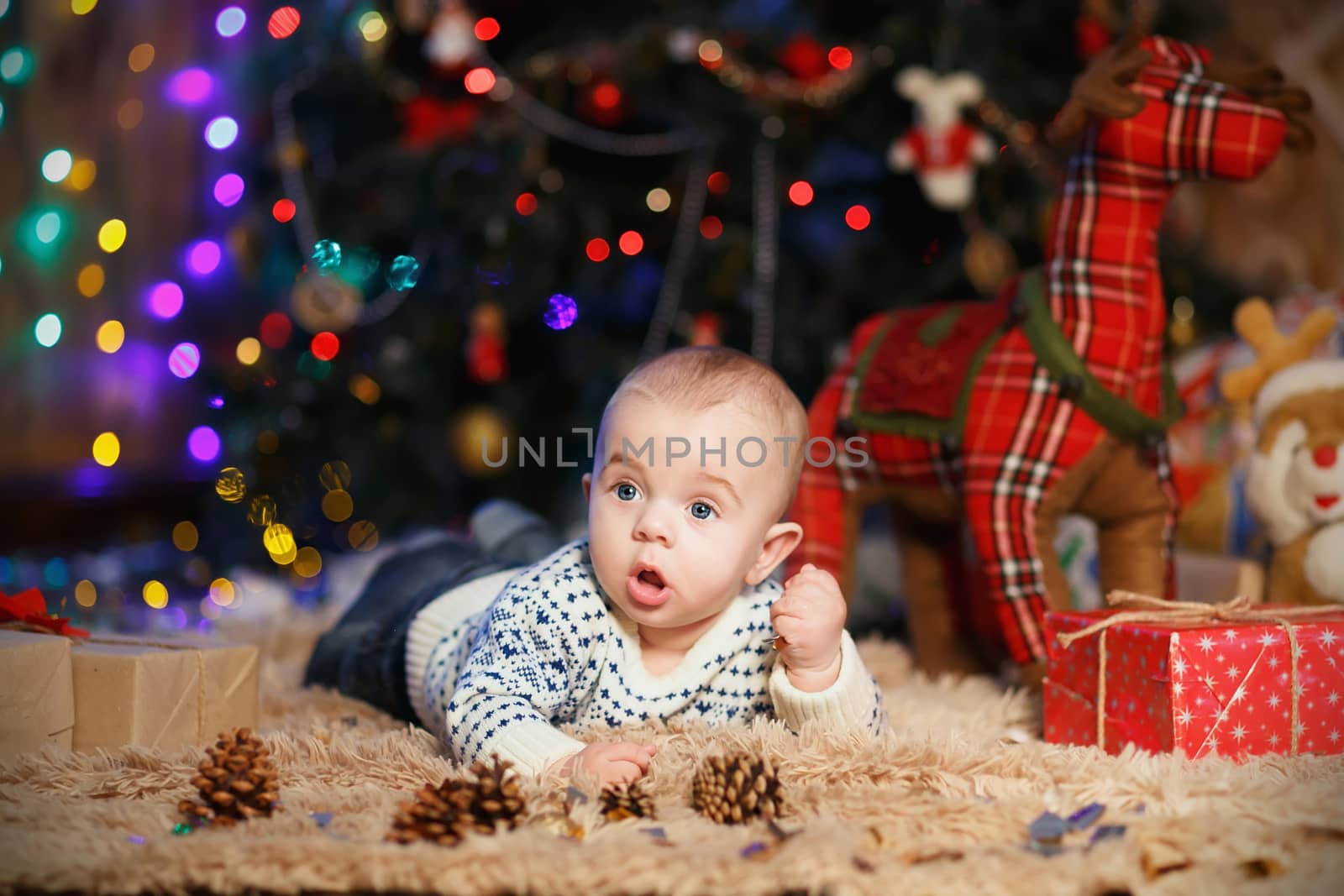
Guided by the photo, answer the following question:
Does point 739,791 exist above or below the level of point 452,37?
below

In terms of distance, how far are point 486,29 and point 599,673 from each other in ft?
5.57

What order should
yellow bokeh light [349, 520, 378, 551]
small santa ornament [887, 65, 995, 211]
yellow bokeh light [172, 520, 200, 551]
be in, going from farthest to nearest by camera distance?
yellow bokeh light [172, 520, 200, 551]
yellow bokeh light [349, 520, 378, 551]
small santa ornament [887, 65, 995, 211]

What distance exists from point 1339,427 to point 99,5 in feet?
10.2

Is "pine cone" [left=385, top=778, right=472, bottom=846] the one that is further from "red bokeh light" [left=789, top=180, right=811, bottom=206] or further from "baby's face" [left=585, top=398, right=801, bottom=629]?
"red bokeh light" [left=789, top=180, right=811, bottom=206]

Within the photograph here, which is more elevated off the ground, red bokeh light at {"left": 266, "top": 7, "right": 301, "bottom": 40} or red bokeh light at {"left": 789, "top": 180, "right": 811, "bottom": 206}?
red bokeh light at {"left": 266, "top": 7, "right": 301, "bottom": 40}

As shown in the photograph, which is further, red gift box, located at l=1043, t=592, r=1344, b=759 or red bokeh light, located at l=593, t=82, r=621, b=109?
red bokeh light, located at l=593, t=82, r=621, b=109

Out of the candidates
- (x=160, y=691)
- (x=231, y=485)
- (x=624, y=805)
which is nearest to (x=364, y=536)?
(x=231, y=485)

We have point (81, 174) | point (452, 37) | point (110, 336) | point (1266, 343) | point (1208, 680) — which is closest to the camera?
point (1208, 680)

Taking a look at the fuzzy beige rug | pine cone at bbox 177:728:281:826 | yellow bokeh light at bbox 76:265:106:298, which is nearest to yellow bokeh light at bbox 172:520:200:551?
yellow bokeh light at bbox 76:265:106:298

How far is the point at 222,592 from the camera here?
2.21m

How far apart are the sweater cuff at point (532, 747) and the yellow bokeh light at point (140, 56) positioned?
280cm

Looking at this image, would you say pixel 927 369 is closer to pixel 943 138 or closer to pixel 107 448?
pixel 943 138

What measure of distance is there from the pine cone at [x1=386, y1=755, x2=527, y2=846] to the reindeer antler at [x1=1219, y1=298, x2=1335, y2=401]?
111cm

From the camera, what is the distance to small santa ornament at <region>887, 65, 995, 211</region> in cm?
195
